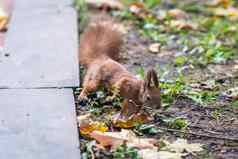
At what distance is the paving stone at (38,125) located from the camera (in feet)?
10.2

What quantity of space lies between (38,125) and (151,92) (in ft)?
2.26

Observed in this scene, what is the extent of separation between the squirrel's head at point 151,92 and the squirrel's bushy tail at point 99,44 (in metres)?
0.71

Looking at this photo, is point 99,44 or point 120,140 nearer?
point 120,140

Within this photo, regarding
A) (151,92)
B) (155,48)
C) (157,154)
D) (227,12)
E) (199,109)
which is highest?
(227,12)

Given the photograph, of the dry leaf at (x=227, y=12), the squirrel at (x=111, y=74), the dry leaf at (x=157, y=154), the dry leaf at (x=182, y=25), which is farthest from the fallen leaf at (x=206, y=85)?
the dry leaf at (x=227, y=12)

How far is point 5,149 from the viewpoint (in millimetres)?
3117

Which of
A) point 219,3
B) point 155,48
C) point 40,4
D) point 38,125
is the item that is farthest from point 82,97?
point 219,3

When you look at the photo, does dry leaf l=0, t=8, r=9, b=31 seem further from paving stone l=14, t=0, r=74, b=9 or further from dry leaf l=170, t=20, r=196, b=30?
dry leaf l=170, t=20, r=196, b=30

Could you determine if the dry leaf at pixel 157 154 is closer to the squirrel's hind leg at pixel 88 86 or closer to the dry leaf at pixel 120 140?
the dry leaf at pixel 120 140

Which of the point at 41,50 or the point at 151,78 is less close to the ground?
the point at 41,50

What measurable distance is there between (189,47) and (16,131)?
2090mm

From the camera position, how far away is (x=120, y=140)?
326 centimetres

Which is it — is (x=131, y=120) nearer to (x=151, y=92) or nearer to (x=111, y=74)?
(x=151, y=92)

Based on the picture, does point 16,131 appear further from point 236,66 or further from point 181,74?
point 236,66
